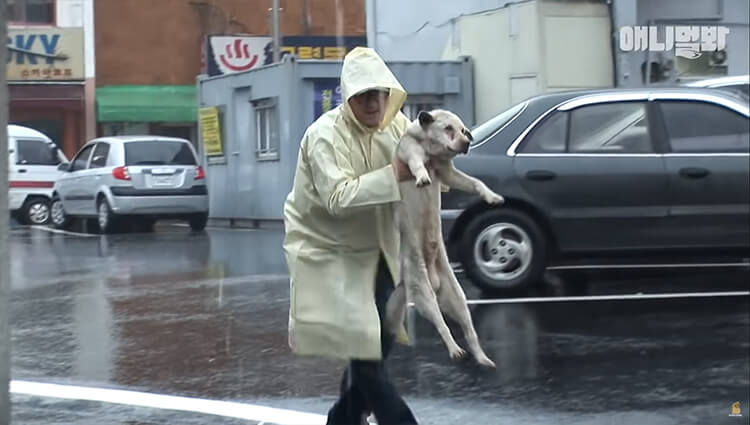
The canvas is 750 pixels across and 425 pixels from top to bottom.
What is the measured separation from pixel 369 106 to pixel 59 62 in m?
26.0

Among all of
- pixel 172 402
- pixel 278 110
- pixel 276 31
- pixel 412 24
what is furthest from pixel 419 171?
pixel 276 31

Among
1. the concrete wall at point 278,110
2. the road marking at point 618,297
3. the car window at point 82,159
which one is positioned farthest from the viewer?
the car window at point 82,159

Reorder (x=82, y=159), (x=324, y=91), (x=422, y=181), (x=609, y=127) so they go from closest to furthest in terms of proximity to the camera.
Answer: (x=422, y=181), (x=609, y=127), (x=324, y=91), (x=82, y=159)

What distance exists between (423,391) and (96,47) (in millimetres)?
23963

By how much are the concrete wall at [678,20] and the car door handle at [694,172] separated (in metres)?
10.2

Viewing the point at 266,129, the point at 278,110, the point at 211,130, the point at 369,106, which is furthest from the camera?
the point at 211,130

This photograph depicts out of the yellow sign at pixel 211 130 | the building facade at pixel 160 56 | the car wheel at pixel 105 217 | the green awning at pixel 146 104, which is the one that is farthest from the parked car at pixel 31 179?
the green awning at pixel 146 104

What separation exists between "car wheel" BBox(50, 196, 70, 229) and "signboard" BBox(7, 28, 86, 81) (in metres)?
6.81

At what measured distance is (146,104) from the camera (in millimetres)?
30031

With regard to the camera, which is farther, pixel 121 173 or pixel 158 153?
pixel 158 153

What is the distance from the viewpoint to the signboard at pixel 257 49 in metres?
24.9

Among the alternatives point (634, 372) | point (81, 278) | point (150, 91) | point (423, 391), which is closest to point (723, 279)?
point (634, 372)

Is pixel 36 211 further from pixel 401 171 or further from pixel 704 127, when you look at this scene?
pixel 401 171

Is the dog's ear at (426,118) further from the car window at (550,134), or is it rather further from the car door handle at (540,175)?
the car window at (550,134)
